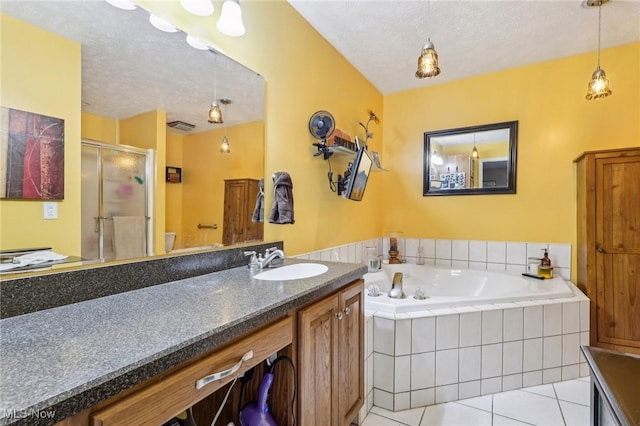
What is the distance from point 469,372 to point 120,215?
208 centimetres

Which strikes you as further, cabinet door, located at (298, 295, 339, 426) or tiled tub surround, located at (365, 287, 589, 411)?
tiled tub surround, located at (365, 287, 589, 411)

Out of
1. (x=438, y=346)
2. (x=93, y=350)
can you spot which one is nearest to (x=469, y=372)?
(x=438, y=346)

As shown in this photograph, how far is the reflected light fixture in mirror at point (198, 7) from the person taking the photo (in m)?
1.28

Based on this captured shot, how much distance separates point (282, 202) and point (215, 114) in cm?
58

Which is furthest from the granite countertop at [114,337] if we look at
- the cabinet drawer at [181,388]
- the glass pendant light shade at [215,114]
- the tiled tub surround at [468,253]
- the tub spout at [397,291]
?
the tiled tub surround at [468,253]

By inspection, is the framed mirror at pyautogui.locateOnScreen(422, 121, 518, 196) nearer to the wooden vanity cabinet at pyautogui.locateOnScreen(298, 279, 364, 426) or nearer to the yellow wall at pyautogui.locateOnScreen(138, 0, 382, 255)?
the yellow wall at pyautogui.locateOnScreen(138, 0, 382, 255)

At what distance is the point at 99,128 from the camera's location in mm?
1030

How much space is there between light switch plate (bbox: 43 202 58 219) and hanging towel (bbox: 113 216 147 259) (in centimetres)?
18

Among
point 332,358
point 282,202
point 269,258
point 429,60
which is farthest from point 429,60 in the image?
point 332,358

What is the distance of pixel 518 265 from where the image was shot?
2.81 metres

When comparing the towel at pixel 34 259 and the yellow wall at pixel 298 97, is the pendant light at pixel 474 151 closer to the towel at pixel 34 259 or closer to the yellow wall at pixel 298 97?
the yellow wall at pixel 298 97

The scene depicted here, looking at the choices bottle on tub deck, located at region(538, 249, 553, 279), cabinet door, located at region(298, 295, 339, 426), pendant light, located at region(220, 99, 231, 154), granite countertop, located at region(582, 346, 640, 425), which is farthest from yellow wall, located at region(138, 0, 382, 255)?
bottle on tub deck, located at region(538, 249, 553, 279)

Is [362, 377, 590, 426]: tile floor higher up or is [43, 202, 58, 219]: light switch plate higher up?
[43, 202, 58, 219]: light switch plate

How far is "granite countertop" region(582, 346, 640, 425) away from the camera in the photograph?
636 mm
